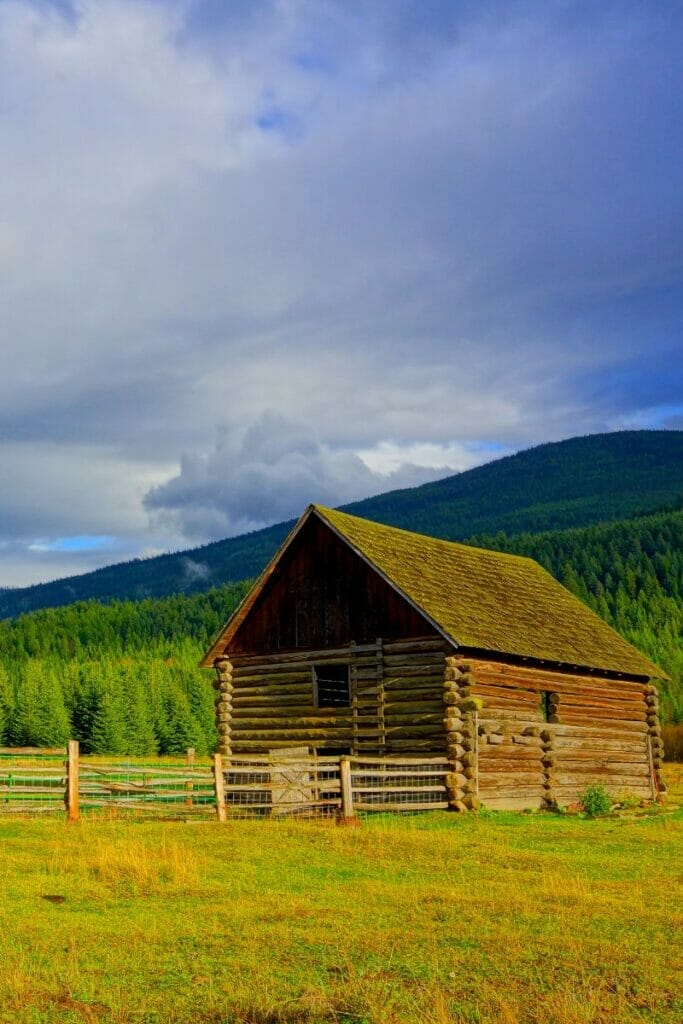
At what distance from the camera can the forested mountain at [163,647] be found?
94.2m

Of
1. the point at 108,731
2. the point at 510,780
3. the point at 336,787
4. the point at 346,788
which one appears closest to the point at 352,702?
the point at 336,787

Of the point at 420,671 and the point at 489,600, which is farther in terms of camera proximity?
the point at 489,600

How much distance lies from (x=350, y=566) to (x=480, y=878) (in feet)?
47.5

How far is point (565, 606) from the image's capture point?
36.8 meters

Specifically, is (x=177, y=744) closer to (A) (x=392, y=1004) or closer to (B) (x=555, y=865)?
(B) (x=555, y=865)

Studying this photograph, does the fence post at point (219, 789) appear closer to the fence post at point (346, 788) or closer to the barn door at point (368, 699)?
the fence post at point (346, 788)

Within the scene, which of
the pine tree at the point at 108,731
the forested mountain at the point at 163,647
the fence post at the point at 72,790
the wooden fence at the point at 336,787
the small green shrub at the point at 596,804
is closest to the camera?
the fence post at the point at 72,790

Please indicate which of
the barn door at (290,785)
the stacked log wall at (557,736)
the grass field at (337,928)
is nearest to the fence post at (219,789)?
the barn door at (290,785)

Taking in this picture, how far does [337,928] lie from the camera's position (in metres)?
12.3

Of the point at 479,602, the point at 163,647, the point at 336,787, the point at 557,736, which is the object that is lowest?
the point at 336,787

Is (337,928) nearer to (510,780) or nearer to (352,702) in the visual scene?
(352,702)

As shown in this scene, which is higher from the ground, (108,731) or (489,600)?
(489,600)

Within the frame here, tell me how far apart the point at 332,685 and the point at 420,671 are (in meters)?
7.47

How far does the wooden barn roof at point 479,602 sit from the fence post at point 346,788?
4524 millimetres
